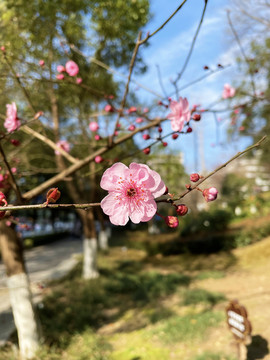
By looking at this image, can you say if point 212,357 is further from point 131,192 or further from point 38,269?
point 38,269

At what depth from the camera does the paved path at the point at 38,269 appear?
6.09 meters

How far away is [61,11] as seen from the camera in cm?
566

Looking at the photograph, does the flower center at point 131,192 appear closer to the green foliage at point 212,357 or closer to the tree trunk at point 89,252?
the green foliage at point 212,357

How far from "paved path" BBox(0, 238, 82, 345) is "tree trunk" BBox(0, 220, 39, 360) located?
249 millimetres

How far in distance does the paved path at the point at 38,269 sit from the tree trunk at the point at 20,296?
25cm

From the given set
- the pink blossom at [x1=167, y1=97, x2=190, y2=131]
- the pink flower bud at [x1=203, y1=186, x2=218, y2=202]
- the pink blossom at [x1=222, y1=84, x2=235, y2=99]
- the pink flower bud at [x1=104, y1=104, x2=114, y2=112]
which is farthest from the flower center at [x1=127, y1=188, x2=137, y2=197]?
the pink blossom at [x1=222, y1=84, x2=235, y2=99]

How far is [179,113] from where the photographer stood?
76.1 inches

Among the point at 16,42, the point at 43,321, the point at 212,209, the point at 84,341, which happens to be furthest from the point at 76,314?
the point at 212,209

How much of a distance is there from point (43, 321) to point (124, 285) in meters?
2.64

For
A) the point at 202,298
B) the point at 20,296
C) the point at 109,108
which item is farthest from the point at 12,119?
the point at 202,298

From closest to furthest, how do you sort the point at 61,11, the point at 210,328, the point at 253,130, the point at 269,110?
the point at 210,328
the point at 61,11
the point at 269,110
the point at 253,130

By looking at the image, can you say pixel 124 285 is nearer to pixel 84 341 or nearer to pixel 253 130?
pixel 84 341

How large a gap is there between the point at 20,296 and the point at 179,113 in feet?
12.8

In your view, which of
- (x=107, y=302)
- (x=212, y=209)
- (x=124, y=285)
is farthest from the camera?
(x=212, y=209)
